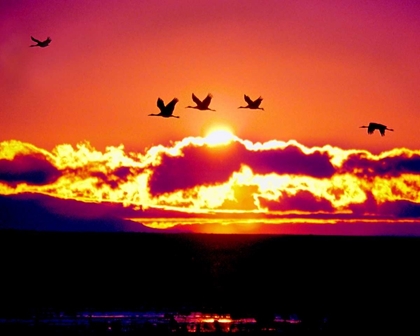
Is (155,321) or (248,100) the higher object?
(248,100)

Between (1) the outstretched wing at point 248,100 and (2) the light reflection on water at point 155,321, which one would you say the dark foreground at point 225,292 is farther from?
(1) the outstretched wing at point 248,100

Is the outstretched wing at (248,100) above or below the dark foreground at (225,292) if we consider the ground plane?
above

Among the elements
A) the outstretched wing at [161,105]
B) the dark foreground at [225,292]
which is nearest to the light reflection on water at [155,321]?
the dark foreground at [225,292]

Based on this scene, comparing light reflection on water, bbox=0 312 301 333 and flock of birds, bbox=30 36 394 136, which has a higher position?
flock of birds, bbox=30 36 394 136

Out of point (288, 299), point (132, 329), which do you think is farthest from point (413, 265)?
point (132, 329)

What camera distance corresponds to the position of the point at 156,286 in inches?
2527

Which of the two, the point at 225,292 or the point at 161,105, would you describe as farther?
the point at 225,292

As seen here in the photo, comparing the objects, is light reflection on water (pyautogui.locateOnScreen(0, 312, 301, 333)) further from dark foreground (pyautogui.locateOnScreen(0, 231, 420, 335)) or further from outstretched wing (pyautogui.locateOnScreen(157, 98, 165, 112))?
outstretched wing (pyautogui.locateOnScreen(157, 98, 165, 112))

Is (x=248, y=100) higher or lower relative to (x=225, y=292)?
higher

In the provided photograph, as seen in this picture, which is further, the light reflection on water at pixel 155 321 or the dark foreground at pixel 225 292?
the dark foreground at pixel 225 292

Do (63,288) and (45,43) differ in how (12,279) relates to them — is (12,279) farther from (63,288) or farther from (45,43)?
(45,43)

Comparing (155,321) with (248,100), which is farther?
(248,100)

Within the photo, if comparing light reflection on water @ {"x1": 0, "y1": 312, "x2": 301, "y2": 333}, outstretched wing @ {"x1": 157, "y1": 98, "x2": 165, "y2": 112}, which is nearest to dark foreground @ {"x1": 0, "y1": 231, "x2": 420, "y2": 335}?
light reflection on water @ {"x1": 0, "y1": 312, "x2": 301, "y2": 333}

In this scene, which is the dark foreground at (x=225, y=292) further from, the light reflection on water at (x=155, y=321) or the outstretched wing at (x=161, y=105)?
the outstretched wing at (x=161, y=105)
